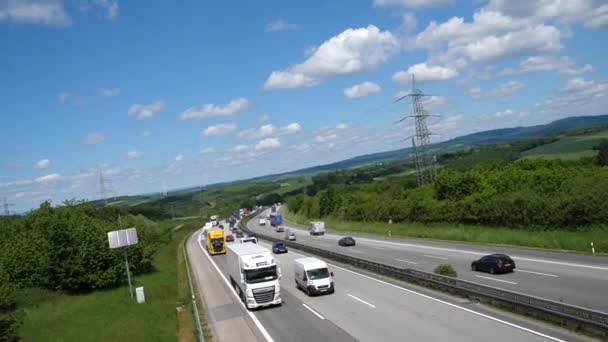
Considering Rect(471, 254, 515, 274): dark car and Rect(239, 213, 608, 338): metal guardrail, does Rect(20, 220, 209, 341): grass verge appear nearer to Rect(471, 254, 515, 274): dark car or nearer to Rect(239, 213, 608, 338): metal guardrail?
Rect(239, 213, 608, 338): metal guardrail

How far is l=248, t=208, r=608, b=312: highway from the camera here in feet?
74.6

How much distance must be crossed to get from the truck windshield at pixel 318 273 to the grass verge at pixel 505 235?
19144 millimetres

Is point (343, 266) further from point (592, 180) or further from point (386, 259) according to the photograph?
point (592, 180)

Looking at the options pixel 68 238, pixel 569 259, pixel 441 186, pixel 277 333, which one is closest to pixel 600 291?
pixel 569 259

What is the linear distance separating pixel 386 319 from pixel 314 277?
8.56m

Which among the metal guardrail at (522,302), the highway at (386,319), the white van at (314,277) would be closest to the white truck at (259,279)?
the highway at (386,319)

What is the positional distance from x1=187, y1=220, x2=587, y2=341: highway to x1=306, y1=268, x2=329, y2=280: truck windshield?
1194mm

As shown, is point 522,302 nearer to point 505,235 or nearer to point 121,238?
point 121,238

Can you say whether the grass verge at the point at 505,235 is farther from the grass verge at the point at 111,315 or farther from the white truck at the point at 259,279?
the grass verge at the point at 111,315

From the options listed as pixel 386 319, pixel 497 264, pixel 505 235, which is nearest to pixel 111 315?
pixel 386 319

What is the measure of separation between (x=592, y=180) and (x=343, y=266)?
21.9 metres

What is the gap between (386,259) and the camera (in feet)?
139

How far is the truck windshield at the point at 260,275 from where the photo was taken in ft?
88.8

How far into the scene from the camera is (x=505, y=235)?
45000mm
